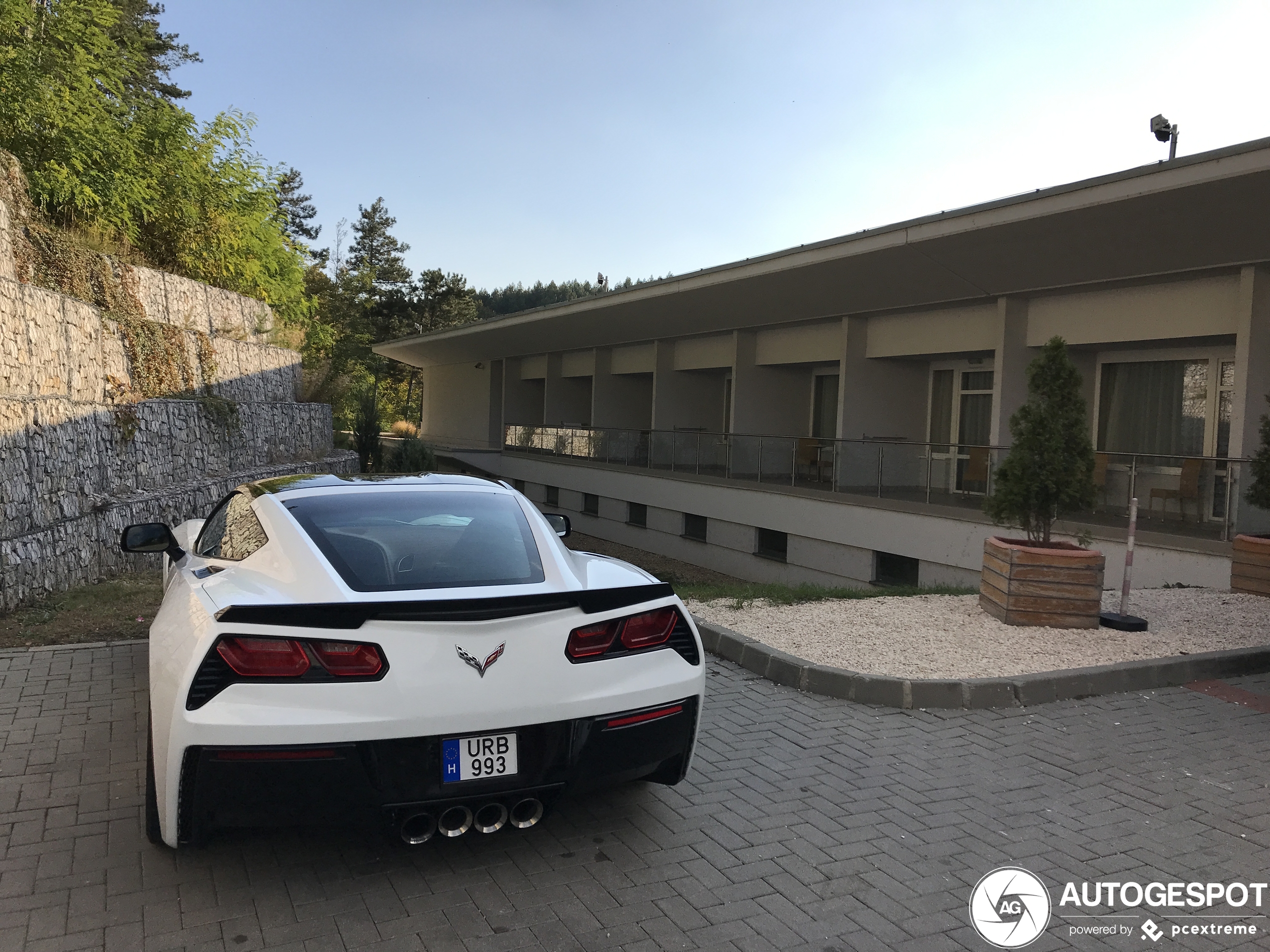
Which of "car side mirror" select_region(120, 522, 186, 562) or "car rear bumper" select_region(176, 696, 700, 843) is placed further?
"car side mirror" select_region(120, 522, 186, 562)

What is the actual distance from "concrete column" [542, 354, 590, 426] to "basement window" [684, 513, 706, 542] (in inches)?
515

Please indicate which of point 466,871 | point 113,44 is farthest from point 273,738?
point 113,44

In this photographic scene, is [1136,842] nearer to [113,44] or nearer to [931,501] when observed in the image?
[931,501]

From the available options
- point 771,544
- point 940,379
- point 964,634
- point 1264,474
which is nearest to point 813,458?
point 771,544

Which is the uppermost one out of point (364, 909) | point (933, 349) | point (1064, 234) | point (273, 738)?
point (1064, 234)

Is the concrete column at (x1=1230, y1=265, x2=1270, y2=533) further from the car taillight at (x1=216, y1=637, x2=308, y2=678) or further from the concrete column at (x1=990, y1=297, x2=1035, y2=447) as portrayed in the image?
the car taillight at (x1=216, y1=637, x2=308, y2=678)

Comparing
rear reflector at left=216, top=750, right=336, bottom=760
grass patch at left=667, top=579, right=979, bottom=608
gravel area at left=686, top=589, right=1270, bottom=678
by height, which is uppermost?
rear reflector at left=216, top=750, right=336, bottom=760

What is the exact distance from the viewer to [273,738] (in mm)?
3119

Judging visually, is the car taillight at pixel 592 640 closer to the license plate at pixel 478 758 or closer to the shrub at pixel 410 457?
the license plate at pixel 478 758

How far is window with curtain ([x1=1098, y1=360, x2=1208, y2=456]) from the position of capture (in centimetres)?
1506

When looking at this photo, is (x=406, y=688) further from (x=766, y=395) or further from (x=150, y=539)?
(x=766, y=395)

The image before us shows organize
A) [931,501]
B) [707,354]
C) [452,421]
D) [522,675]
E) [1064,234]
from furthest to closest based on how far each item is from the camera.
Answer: [452,421] < [707,354] < [931,501] < [1064,234] < [522,675]

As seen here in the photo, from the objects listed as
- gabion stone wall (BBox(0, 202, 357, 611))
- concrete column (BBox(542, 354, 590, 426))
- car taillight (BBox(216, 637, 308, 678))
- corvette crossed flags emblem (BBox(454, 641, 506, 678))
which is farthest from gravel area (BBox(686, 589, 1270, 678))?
concrete column (BBox(542, 354, 590, 426))

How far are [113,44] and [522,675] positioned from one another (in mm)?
19011
